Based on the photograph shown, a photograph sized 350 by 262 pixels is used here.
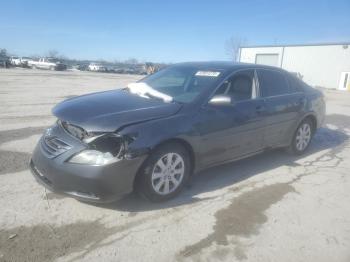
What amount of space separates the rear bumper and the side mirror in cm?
128

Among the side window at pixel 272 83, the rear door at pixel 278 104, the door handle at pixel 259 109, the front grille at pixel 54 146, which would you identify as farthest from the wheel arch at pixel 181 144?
the side window at pixel 272 83

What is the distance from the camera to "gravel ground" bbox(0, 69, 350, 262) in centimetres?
285

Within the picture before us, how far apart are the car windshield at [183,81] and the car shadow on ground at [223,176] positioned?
1.22 metres

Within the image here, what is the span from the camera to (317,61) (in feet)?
132

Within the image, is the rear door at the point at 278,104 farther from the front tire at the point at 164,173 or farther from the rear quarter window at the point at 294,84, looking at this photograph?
the front tire at the point at 164,173

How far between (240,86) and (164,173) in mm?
1855

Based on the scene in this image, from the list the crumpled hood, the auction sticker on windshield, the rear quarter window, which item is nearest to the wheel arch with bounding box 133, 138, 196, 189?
the crumpled hood

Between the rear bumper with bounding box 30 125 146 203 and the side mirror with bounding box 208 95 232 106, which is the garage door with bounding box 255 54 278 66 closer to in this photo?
the side mirror with bounding box 208 95 232 106

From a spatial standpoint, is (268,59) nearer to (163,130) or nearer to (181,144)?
(181,144)

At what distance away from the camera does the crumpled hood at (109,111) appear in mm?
3230

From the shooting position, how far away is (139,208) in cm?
359

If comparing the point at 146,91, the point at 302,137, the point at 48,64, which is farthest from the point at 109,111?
the point at 48,64

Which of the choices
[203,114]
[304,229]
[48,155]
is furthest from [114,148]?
[304,229]

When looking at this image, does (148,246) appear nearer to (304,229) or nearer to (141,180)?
(141,180)
